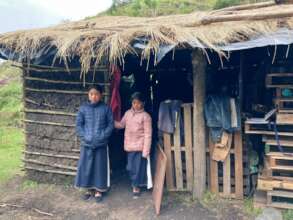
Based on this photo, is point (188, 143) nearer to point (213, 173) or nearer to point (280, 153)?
point (213, 173)

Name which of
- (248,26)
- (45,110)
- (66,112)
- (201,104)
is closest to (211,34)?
(248,26)

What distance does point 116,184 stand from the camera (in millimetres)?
7031

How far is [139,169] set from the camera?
6.27 metres

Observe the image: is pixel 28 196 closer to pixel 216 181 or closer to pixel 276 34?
pixel 216 181

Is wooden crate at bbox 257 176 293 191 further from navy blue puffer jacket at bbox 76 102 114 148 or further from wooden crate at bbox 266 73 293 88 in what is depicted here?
navy blue puffer jacket at bbox 76 102 114 148

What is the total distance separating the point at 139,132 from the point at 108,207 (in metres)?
1.28

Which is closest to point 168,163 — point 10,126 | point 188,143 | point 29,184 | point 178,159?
point 178,159

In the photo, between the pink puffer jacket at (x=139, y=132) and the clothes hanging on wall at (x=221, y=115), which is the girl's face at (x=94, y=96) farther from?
the clothes hanging on wall at (x=221, y=115)

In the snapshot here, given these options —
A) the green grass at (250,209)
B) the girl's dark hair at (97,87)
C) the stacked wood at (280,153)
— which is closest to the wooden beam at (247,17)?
the stacked wood at (280,153)

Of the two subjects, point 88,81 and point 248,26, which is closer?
point 248,26

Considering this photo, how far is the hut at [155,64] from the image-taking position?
5.42 metres

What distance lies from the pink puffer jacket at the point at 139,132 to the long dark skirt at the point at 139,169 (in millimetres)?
140

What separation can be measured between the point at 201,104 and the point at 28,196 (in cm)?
339

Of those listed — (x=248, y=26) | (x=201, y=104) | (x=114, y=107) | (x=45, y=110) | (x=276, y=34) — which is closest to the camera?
(x=276, y=34)
